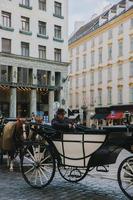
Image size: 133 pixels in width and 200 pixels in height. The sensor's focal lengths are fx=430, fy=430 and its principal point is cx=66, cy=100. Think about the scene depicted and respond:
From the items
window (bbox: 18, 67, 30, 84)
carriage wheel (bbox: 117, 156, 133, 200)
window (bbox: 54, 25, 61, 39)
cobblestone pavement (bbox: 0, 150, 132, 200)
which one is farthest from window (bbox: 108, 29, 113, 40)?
carriage wheel (bbox: 117, 156, 133, 200)

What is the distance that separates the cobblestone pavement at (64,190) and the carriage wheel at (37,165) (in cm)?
18

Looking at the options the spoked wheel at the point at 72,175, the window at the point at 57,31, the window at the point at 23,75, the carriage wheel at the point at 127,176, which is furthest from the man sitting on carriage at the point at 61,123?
the window at the point at 57,31

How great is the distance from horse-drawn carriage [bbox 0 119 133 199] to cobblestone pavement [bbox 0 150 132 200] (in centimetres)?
22

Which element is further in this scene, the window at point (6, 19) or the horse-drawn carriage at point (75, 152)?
the window at point (6, 19)

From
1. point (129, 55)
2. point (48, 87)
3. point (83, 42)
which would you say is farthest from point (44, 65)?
point (83, 42)

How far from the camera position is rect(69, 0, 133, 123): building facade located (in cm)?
5575

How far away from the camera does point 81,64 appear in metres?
68.2

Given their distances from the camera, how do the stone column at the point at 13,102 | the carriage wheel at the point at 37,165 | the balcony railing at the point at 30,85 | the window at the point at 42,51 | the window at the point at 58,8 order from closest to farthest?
the carriage wheel at the point at 37,165 → the balcony railing at the point at 30,85 → the stone column at the point at 13,102 → the window at the point at 42,51 → the window at the point at 58,8

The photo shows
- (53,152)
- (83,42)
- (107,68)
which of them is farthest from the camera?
(83,42)

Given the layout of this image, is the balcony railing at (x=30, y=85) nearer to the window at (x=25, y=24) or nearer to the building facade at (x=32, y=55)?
the building facade at (x=32, y=55)

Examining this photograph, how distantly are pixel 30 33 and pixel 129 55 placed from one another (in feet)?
52.9

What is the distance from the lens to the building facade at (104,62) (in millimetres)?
55750

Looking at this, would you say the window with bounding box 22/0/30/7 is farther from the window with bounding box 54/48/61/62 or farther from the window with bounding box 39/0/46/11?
the window with bounding box 54/48/61/62

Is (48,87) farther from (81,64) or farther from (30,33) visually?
(81,64)
